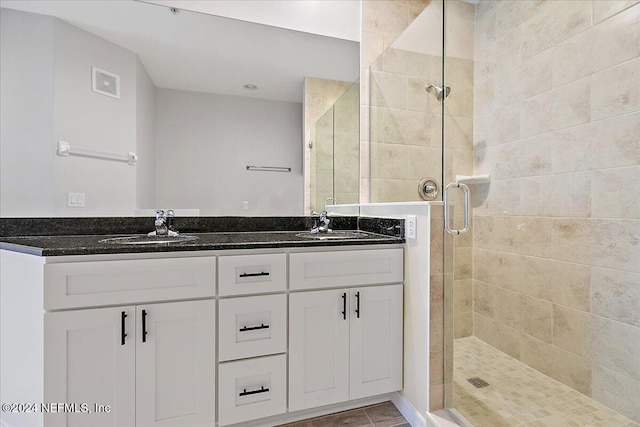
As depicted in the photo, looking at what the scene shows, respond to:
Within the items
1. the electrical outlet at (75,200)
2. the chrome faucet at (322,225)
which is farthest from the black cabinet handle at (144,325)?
the chrome faucet at (322,225)

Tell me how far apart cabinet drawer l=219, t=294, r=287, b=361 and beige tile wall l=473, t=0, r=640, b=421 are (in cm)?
136

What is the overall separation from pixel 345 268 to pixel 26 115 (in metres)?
1.72

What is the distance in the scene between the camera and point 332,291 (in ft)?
4.98

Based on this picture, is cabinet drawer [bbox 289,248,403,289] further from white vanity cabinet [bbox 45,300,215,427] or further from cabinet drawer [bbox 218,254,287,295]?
white vanity cabinet [bbox 45,300,215,427]

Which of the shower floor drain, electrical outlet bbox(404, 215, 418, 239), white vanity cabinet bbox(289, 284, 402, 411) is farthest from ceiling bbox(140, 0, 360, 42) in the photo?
the shower floor drain

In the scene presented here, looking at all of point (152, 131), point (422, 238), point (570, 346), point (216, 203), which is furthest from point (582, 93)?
point (152, 131)

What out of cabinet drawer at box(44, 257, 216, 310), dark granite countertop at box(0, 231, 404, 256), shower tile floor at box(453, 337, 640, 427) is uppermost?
dark granite countertop at box(0, 231, 404, 256)

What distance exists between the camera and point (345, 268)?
1.53m

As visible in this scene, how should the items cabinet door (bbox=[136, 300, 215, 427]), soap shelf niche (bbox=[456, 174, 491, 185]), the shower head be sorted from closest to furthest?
cabinet door (bbox=[136, 300, 215, 427]) < the shower head < soap shelf niche (bbox=[456, 174, 491, 185])

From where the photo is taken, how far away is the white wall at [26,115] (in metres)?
1.60

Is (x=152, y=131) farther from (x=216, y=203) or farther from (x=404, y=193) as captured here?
(x=404, y=193)

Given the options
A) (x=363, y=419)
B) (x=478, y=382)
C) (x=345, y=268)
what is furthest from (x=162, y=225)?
(x=478, y=382)

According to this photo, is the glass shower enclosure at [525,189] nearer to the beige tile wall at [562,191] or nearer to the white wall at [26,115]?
the beige tile wall at [562,191]

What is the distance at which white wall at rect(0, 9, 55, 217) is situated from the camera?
5.25 feet
